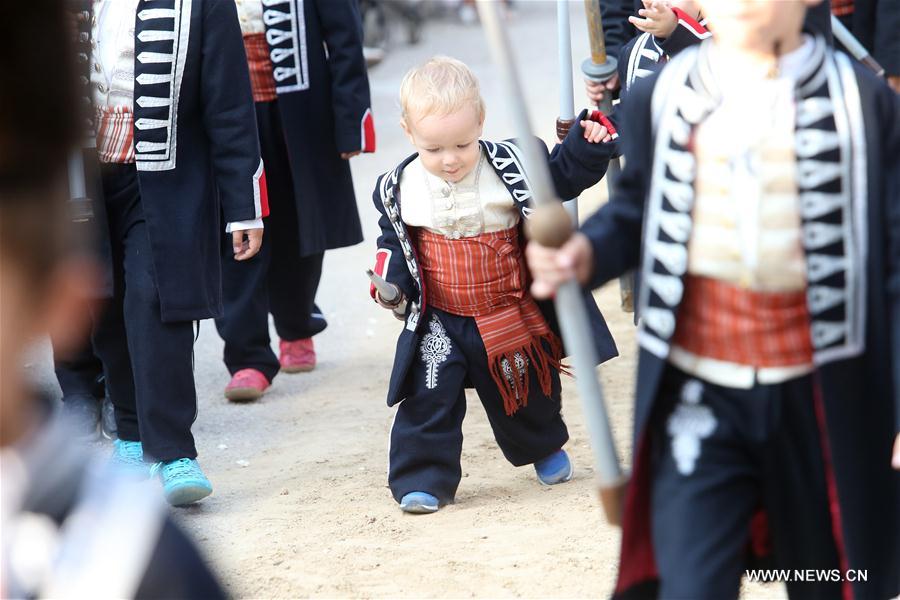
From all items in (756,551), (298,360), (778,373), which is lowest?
(298,360)

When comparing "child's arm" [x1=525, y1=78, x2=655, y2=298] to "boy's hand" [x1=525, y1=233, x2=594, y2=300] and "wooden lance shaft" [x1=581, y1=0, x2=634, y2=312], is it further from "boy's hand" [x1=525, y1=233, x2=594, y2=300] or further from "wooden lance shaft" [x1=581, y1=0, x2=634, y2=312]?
"wooden lance shaft" [x1=581, y1=0, x2=634, y2=312]

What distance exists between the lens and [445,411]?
13.8 ft

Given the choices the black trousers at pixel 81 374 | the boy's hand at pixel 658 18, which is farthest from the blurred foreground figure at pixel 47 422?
the black trousers at pixel 81 374

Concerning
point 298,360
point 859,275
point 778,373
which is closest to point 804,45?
point 859,275

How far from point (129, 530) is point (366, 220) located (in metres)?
7.21

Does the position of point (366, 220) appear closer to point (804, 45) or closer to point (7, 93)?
point (804, 45)

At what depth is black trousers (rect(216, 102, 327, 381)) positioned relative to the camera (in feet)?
18.3

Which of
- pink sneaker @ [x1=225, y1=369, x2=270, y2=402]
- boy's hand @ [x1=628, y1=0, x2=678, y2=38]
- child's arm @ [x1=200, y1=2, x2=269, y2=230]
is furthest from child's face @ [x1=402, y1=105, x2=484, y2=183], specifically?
pink sneaker @ [x1=225, y1=369, x2=270, y2=402]

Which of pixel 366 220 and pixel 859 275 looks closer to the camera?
pixel 859 275

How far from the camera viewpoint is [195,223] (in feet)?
14.1

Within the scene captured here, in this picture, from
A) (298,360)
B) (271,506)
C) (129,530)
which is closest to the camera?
(129,530)

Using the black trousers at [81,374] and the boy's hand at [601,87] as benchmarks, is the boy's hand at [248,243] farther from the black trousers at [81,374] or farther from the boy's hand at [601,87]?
the boy's hand at [601,87]

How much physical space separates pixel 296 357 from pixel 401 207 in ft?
6.48

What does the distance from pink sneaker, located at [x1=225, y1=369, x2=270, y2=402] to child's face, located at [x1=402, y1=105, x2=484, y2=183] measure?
5.92 feet
